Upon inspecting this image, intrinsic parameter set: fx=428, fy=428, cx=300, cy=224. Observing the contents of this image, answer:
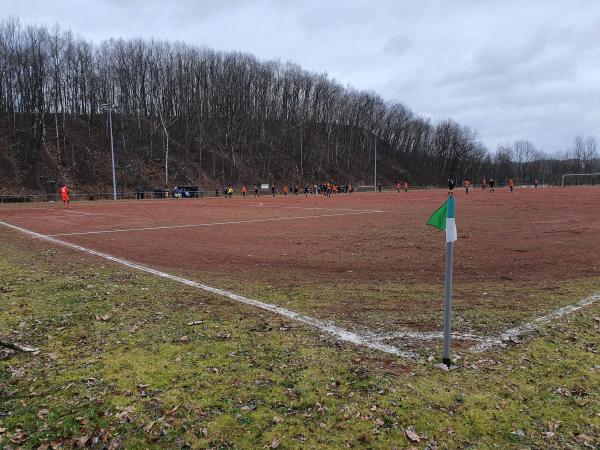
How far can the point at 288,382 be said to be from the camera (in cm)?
414

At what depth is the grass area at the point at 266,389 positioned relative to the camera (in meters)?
3.32

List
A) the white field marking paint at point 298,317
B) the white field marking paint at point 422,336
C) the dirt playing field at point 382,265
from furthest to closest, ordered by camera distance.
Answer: the dirt playing field at point 382,265 < the white field marking paint at point 422,336 < the white field marking paint at point 298,317

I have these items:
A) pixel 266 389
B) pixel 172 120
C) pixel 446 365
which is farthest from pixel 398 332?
pixel 172 120

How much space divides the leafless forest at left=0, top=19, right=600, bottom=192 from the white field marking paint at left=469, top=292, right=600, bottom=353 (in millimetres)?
56657

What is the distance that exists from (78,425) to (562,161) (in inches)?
7899

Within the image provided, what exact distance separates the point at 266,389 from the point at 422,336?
2.28 meters

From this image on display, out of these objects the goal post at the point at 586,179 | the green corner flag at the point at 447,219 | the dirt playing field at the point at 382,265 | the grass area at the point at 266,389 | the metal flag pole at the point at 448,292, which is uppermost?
the goal post at the point at 586,179

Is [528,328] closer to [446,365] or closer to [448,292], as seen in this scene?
[446,365]

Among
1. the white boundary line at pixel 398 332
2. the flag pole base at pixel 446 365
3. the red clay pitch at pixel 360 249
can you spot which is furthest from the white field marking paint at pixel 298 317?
the red clay pitch at pixel 360 249

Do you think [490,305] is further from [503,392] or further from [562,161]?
[562,161]

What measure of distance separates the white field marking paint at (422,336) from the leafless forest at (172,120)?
55.8m

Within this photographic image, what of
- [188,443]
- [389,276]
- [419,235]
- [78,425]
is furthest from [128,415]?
[419,235]

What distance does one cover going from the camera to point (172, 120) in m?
75.4

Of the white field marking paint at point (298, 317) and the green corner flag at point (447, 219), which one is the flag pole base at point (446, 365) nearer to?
the white field marking paint at point (298, 317)
